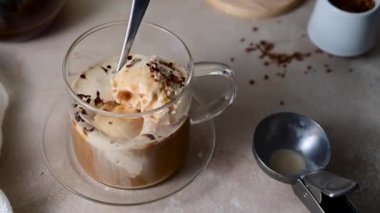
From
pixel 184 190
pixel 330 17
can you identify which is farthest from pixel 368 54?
pixel 184 190

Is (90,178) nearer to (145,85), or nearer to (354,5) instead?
(145,85)

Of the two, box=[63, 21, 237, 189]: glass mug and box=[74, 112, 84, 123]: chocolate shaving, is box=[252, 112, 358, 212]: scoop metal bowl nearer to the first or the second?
box=[63, 21, 237, 189]: glass mug

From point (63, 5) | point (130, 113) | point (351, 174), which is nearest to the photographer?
point (130, 113)

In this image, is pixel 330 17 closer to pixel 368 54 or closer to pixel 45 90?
pixel 368 54

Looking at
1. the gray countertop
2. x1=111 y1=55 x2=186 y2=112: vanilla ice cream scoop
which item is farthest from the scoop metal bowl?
x1=111 y1=55 x2=186 y2=112: vanilla ice cream scoop

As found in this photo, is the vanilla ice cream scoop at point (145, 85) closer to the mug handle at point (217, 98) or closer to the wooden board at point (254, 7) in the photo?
the mug handle at point (217, 98)
